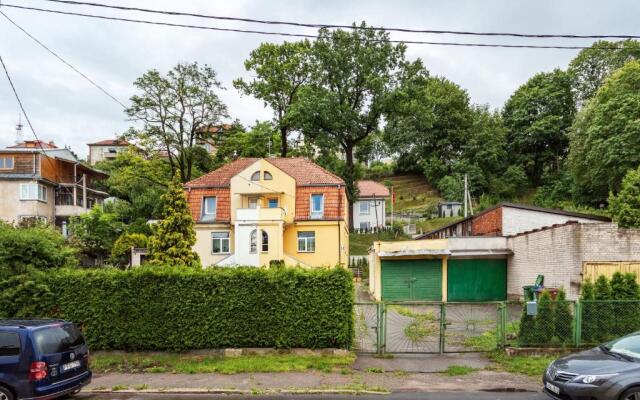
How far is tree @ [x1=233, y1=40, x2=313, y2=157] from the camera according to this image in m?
43.5

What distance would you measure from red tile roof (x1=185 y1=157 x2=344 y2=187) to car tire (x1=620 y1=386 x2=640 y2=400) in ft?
85.3

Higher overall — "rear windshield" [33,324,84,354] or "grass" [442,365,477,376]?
"rear windshield" [33,324,84,354]

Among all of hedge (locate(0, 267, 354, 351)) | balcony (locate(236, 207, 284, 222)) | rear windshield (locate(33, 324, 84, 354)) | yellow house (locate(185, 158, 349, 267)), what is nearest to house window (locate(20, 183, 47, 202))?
yellow house (locate(185, 158, 349, 267))

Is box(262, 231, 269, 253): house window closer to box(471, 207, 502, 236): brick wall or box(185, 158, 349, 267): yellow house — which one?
box(185, 158, 349, 267): yellow house

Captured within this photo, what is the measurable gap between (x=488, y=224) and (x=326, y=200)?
11.0 metres

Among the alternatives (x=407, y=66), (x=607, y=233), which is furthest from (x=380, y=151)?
(x=607, y=233)

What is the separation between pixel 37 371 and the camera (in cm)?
790

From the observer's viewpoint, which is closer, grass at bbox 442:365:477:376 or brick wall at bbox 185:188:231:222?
grass at bbox 442:365:477:376

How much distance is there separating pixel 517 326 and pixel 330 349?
5160 mm

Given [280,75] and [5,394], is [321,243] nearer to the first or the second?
[280,75]

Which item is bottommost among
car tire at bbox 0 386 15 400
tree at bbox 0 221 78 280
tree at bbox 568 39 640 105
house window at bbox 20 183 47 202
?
car tire at bbox 0 386 15 400

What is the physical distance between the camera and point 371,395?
9094 millimetres

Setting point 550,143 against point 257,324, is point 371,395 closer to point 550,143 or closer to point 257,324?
point 257,324

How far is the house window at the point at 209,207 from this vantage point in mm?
32909
